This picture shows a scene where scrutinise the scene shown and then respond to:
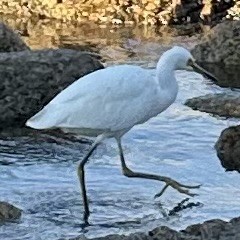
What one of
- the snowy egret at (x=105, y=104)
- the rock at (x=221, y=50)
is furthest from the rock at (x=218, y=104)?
the snowy egret at (x=105, y=104)

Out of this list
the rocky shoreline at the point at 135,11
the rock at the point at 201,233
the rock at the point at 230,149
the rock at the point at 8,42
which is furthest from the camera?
the rocky shoreline at the point at 135,11

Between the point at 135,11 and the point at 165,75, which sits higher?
the point at 165,75

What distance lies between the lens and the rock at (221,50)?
12344mm

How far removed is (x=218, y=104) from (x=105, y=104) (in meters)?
3.12

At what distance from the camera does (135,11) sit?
55.6 feet

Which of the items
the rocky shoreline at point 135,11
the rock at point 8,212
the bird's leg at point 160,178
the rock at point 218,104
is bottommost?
the rocky shoreline at point 135,11

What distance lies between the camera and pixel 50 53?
991 centimetres

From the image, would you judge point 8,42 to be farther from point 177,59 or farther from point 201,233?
point 201,233

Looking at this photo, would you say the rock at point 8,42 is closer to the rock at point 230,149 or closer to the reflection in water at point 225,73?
the reflection in water at point 225,73

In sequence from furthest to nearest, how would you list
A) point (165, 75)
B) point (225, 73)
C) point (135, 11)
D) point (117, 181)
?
point (135, 11)
point (225, 73)
point (117, 181)
point (165, 75)

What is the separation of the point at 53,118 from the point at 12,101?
2716 mm

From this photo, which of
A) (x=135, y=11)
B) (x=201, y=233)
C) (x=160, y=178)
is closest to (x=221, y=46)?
(x=135, y=11)

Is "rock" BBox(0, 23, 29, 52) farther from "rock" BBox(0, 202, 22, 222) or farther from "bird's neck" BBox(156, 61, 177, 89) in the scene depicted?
"rock" BBox(0, 202, 22, 222)

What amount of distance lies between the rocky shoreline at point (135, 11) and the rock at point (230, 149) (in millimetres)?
8762
